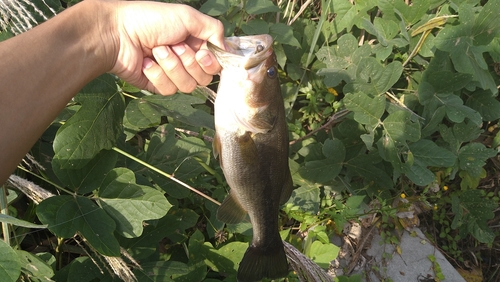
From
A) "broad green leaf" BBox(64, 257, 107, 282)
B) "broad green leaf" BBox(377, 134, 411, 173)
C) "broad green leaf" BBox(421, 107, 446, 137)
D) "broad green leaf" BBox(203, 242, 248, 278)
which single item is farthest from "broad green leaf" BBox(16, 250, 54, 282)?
"broad green leaf" BBox(421, 107, 446, 137)

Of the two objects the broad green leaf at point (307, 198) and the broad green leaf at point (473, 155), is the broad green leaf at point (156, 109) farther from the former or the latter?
the broad green leaf at point (473, 155)

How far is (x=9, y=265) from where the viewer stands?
4.99 ft

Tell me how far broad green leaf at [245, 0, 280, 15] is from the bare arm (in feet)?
2.67

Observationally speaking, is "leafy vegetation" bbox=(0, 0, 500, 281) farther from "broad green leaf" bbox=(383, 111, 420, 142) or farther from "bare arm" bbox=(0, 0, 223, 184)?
"bare arm" bbox=(0, 0, 223, 184)

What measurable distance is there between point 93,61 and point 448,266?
11.0 ft

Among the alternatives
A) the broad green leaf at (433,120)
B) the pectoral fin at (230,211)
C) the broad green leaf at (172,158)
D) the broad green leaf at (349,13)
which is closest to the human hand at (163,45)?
the broad green leaf at (172,158)

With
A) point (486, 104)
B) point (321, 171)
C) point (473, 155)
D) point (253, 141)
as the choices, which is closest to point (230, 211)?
point (253, 141)

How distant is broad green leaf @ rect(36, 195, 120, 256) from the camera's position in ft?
5.60

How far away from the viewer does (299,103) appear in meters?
3.51

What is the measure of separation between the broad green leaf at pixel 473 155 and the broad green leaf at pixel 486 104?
0.29 metres

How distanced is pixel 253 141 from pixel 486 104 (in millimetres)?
2288

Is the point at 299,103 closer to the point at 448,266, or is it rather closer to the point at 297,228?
the point at 297,228

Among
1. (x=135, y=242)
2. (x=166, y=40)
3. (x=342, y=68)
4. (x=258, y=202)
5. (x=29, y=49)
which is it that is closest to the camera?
(x=29, y=49)

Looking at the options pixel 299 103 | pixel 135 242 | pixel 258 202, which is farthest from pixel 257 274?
pixel 299 103
